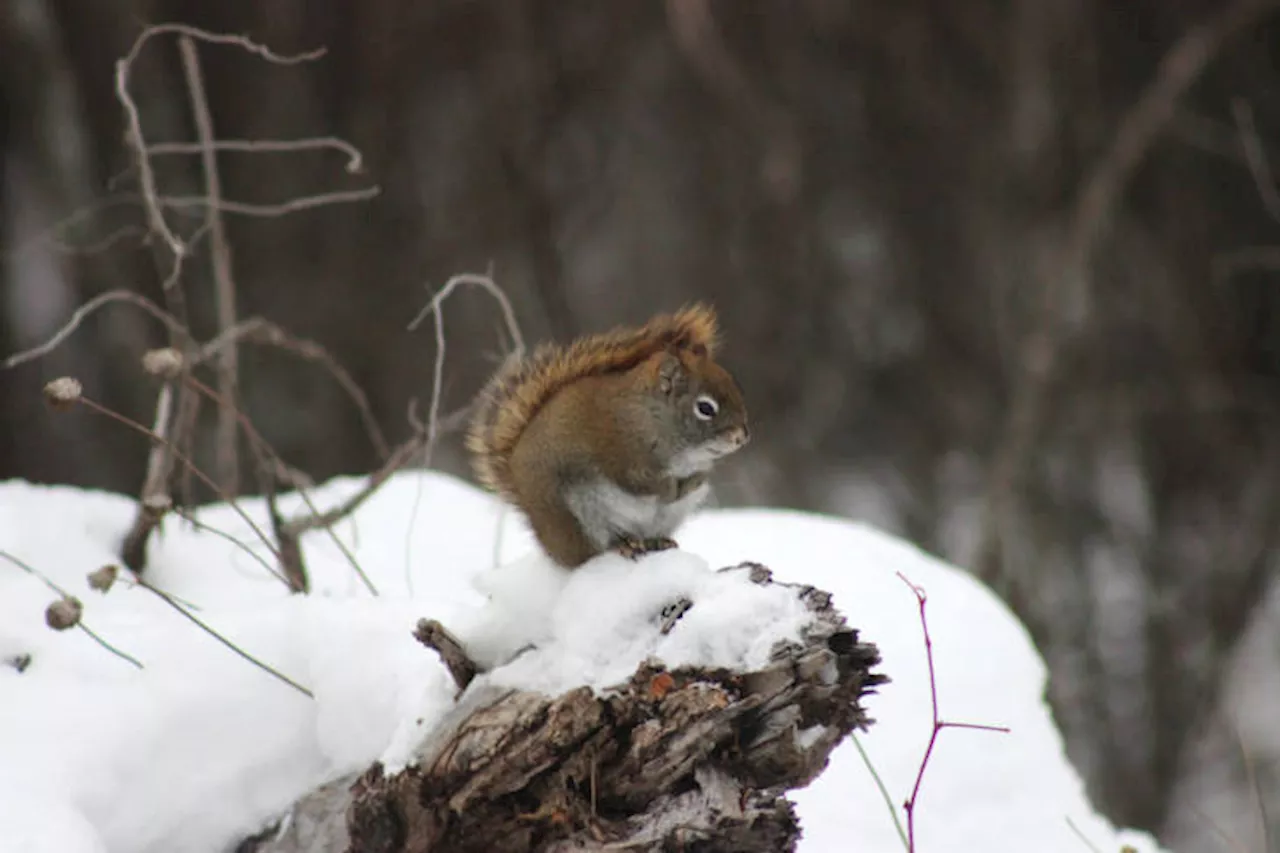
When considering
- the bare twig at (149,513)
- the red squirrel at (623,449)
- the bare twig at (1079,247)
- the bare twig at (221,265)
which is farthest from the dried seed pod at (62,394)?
the bare twig at (1079,247)

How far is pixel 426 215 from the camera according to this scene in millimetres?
6484

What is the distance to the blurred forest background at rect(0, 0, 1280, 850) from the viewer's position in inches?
242

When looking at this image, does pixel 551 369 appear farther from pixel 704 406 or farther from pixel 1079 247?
pixel 1079 247

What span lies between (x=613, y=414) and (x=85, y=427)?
4.56 metres

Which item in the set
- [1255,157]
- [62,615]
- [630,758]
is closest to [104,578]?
[62,615]

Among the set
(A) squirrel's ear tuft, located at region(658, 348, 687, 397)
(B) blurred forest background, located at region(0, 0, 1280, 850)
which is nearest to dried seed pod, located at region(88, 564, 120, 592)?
(A) squirrel's ear tuft, located at region(658, 348, 687, 397)

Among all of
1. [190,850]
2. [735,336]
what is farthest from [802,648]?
[735,336]

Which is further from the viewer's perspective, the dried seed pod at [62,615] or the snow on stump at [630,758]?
the dried seed pod at [62,615]

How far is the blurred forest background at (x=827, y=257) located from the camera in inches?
242

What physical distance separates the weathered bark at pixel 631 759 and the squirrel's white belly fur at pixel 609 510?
0.34 meters

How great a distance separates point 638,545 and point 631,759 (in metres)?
0.41

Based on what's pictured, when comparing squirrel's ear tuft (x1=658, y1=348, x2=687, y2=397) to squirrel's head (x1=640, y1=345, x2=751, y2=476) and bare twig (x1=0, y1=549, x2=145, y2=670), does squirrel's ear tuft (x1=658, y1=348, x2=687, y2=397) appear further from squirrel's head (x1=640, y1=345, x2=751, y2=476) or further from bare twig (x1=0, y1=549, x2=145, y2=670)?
bare twig (x1=0, y1=549, x2=145, y2=670)

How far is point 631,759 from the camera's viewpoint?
1.93 meters

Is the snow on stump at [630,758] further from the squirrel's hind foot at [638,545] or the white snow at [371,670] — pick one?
the squirrel's hind foot at [638,545]
